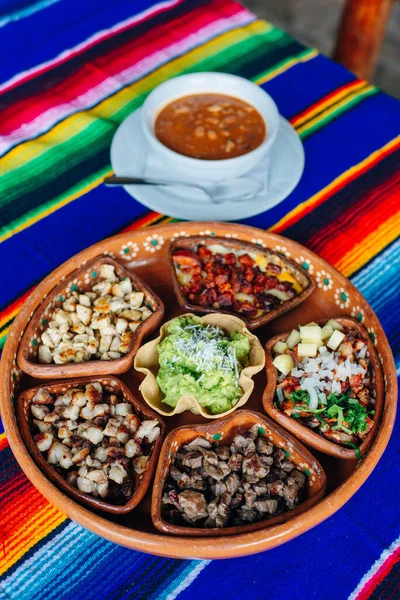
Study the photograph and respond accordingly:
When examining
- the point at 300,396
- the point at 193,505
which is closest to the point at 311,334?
the point at 300,396

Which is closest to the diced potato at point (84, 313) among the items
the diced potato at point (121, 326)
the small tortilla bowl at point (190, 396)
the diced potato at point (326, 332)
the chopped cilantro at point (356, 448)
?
the diced potato at point (121, 326)

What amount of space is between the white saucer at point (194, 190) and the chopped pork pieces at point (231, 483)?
3.16ft

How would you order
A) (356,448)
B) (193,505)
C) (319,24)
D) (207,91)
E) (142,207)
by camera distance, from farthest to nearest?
(319,24), (207,91), (142,207), (356,448), (193,505)

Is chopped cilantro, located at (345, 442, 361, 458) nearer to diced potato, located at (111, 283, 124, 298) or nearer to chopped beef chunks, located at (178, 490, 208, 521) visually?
chopped beef chunks, located at (178, 490, 208, 521)

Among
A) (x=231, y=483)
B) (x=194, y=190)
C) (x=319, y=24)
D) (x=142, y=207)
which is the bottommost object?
(x=319, y=24)

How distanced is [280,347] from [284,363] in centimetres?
8

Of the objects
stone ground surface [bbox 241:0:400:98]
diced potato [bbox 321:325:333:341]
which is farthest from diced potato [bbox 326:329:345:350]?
stone ground surface [bbox 241:0:400:98]

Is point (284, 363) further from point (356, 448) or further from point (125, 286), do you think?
point (125, 286)

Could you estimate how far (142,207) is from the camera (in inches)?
103

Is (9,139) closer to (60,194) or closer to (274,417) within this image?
(60,194)

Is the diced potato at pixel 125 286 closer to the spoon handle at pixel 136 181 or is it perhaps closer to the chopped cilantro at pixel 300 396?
the spoon handle at pixel 136 181

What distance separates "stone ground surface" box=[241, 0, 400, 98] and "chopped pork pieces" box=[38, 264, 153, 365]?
444 centimetres

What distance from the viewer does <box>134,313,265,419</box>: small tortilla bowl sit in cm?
190

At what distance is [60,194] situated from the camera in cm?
265
